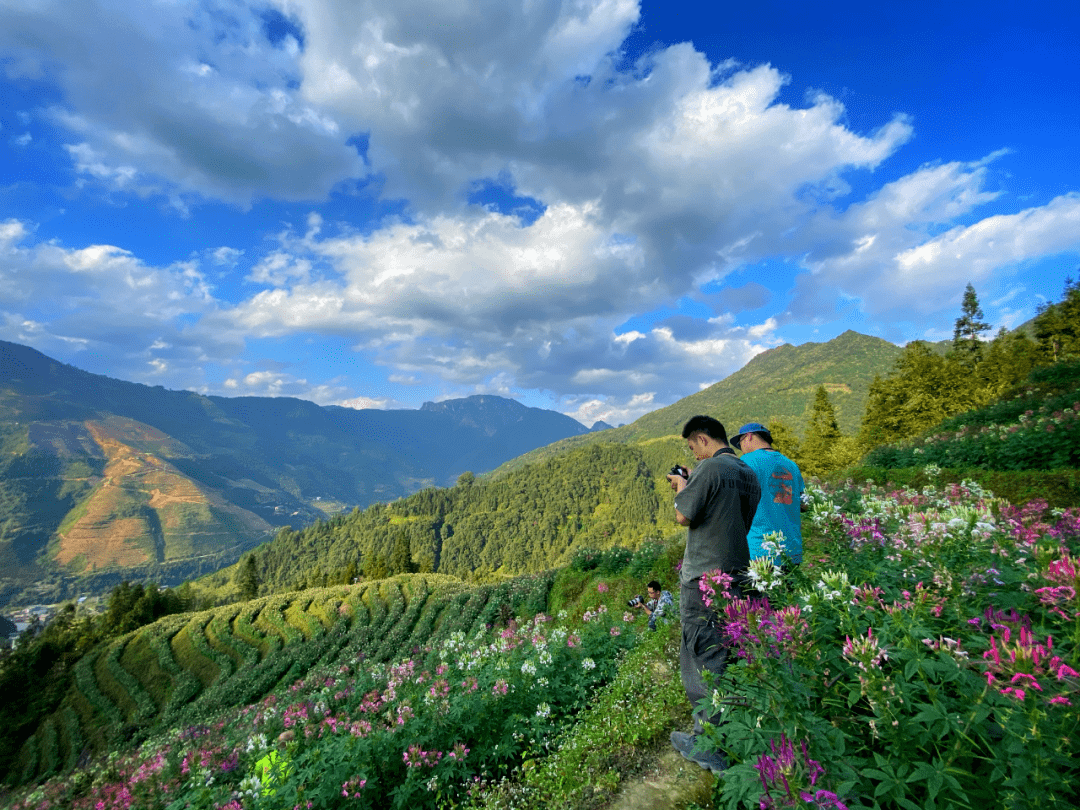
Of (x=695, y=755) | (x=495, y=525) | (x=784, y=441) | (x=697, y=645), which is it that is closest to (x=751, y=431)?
(x=697, y=645)

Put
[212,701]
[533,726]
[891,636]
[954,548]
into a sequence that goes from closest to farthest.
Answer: [891,636], [954,548], [533,726], [212,701]

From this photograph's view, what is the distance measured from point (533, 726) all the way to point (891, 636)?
4.18 m

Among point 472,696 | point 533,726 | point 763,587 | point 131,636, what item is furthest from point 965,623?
point 131,636

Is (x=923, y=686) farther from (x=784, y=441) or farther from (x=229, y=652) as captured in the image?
(x=229, y=652)

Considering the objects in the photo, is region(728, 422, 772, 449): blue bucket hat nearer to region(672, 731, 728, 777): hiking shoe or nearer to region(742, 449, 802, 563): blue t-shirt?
region(742, 449, 802, 563): blue t-shirt

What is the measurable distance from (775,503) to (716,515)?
104cm

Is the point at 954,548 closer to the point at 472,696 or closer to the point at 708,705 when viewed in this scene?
the point at 708,705

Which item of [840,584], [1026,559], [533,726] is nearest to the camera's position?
[840,584]

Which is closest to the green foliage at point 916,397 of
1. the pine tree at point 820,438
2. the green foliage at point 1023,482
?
the pine tree at point 820,438

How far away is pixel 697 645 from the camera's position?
425 cm

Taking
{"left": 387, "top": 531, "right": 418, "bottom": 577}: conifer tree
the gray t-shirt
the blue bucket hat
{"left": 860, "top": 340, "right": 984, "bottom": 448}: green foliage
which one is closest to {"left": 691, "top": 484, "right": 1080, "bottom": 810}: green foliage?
the gray t-shirt

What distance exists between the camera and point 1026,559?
3.35 m

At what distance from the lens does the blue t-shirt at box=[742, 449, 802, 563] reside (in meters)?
4.83

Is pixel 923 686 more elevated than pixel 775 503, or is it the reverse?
pixel 775 503
